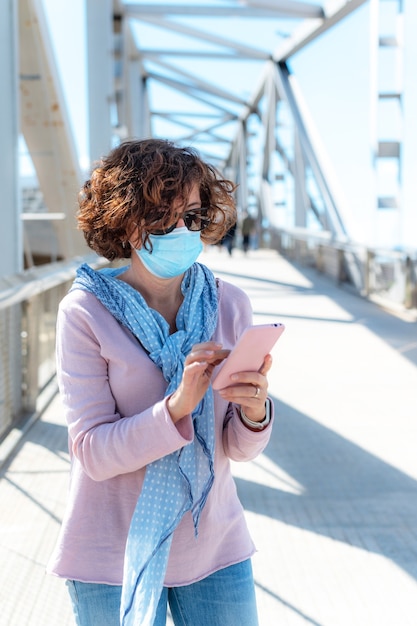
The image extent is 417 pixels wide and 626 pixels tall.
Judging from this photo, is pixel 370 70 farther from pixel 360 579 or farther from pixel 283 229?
pixel 283 229

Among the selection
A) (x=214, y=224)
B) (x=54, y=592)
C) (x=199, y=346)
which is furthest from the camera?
(x=54, y=592)

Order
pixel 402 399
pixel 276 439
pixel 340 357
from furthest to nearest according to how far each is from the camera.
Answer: pixel 340 357
pixel 402 399
pixel 276 439

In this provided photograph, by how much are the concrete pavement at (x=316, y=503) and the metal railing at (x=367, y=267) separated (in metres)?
2.71

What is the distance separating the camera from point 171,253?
5.72 feet

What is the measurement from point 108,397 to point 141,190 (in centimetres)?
43

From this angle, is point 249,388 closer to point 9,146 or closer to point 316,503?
point 316,503

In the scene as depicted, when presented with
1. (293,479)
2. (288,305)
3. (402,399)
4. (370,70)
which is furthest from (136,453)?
(370,70)

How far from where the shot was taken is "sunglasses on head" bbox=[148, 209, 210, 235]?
68.2 inches

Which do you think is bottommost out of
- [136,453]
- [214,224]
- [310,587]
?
[310,587]

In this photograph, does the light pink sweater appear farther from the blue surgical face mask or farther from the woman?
the blue surgical face mask

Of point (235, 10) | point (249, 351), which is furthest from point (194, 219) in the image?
point (235, 10)

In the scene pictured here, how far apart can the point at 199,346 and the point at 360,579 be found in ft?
6.29

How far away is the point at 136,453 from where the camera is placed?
159cm

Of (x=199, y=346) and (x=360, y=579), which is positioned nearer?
(x=199, y=346)
